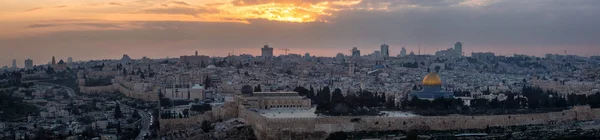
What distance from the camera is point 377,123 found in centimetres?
3638

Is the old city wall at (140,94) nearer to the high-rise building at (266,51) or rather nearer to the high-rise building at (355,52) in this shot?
the high-rise building at (266,51)

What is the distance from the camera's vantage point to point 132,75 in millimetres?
76500

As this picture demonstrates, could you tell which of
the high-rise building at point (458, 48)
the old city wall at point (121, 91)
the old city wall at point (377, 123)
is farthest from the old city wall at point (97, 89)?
the high-rise building at point (458, 48)

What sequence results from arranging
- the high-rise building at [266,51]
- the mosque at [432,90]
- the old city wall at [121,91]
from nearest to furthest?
the mosque at [432,90], the old city wall at [121,91], the high-rise building at [266,51]

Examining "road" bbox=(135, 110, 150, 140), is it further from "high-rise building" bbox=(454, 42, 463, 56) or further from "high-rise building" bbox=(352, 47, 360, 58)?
"high-rise building" bbox=(454, 42, 463, 56)

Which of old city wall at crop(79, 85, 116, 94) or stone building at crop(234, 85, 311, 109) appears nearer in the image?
stone building at crop(234, 85, 311, 109)

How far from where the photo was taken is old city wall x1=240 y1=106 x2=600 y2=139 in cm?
3456

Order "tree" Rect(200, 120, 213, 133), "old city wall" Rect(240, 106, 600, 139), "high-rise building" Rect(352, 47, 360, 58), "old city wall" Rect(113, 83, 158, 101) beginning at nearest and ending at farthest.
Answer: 1. "old city wall" Rect(240, 106, 600, 139)
2. "tree" Rect(200, 120, 213, 133)
3. "old city wall" Rect(113, 83, 158, 101)
4. "high-rise building" Rect(352, 47, 360, 58)

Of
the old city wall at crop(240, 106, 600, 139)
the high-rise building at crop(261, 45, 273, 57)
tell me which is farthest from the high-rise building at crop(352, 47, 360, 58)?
the old city wall at crop(240, 106, 600, 139)

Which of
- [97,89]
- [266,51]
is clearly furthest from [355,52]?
[97,89]

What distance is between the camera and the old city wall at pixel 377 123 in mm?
34562

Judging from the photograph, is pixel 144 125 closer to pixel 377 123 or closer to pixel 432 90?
pixel 377 123

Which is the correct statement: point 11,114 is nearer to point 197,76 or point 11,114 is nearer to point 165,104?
point 165,104

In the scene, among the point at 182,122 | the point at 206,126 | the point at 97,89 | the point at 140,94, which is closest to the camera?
the point at 206,126
